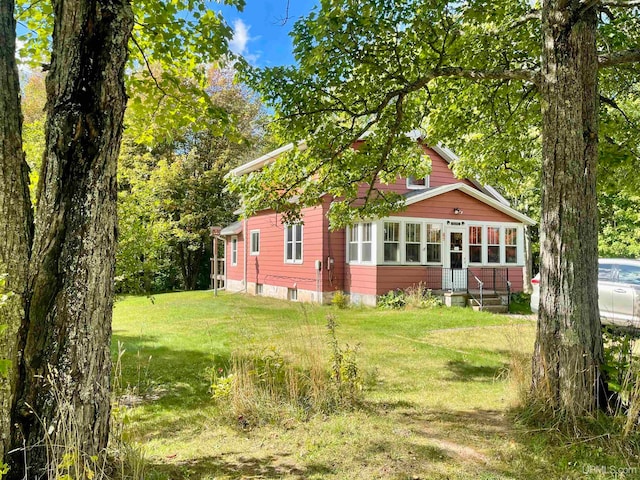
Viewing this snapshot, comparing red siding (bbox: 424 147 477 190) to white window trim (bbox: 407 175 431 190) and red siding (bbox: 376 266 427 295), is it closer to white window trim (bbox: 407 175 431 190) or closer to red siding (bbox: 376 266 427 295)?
white window trim (bbox: 407 175 431 190)

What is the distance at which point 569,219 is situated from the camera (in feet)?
13.2

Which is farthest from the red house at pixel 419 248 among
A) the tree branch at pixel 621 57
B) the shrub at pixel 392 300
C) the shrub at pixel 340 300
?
the tree branch at pixel 621 57

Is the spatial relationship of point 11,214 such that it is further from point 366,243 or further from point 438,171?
point 438,171

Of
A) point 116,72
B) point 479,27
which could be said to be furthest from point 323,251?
point 116,72

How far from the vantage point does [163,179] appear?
2298 cm

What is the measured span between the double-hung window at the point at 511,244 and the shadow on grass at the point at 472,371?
411 inches

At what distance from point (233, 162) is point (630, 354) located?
25.0m

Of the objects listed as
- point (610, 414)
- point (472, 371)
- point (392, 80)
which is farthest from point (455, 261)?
point (610, 414)

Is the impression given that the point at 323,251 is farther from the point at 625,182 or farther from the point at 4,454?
the point at 4,454

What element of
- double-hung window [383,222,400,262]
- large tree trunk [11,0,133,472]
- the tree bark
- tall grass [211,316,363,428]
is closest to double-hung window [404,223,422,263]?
double-hung window [383,222,400,262]

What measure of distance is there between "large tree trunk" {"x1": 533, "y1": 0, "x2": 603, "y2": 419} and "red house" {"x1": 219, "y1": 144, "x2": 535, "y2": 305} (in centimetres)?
959

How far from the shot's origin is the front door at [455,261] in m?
14.8

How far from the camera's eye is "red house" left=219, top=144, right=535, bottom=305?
46.7 ft

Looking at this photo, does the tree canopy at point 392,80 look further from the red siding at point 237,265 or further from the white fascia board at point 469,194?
the red siding at point 237,265
